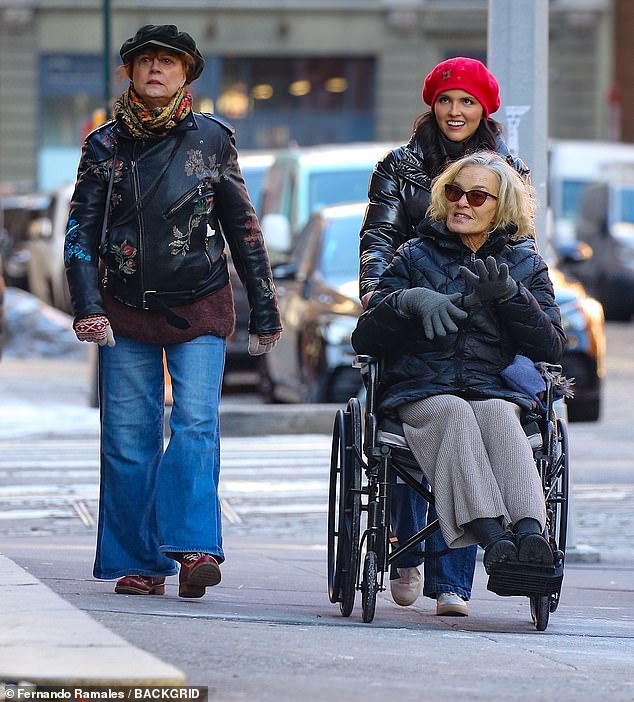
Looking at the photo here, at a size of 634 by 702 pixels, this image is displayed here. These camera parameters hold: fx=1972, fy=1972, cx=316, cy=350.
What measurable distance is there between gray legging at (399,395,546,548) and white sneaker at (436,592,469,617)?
567 mm

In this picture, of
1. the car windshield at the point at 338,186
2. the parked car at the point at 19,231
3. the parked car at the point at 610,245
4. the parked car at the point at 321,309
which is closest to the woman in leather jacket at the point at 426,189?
the parked car at the point at 321,309

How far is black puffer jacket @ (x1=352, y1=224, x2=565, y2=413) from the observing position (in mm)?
6090

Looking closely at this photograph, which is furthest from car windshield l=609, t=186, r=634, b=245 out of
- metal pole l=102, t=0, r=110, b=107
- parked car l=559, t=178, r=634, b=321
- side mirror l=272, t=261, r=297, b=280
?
side mirror l=272, t=261, r=297, b=280

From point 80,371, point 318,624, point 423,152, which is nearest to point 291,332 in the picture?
point 80,371

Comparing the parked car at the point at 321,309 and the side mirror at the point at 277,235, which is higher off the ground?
the side mirror at the point at 277,235

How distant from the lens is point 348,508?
610cm

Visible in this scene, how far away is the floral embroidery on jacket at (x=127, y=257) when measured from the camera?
637cm

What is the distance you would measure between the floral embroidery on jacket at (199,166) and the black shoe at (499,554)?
5.13 feet

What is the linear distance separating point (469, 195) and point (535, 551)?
46.5 inches

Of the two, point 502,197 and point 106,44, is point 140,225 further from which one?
point 106,44

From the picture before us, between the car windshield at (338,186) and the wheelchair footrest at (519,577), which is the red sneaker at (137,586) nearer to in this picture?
the wheelchair footrest at (519,577)

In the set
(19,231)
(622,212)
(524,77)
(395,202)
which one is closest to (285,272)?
(524,77)

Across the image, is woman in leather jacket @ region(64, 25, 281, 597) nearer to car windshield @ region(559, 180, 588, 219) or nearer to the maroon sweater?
the maroon sweater

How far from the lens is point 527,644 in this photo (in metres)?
5.65
